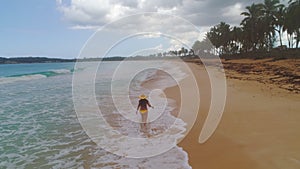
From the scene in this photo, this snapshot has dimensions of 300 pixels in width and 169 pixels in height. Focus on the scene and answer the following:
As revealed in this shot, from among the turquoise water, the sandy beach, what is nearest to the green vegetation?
the sandy beach

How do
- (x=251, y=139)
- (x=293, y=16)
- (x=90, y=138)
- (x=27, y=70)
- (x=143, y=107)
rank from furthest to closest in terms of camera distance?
(x=27, y=70) < (x=293, y=16) < (x=143, y=107) < (x=90, y=138) < (x=251, y=139)

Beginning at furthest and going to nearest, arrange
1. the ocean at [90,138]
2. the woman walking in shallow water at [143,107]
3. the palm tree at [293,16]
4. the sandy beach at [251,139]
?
the palm tree at [293,16], the woman walking in shallow water at [143,107], the ocean at [90,138], the sandy beach at [251,139]

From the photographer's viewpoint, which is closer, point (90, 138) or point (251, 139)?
point (251, 139)

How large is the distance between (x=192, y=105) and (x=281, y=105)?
3.74 metres

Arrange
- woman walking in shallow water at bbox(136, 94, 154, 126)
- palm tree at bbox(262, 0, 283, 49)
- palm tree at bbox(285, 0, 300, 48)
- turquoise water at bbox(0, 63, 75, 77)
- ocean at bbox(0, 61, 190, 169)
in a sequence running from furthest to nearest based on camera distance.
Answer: turquoise water at bbox(0, 63, 75, 77), palm tree at bbox(262, 0, 283, 49), palm tree at bbox(285, 0, 300, 48), woman walking in shallow water at bbox(136, 94, 154, 126), ocean at bbox(0, 61, 190, 169)

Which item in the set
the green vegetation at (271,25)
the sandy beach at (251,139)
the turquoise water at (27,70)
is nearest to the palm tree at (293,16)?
the green vegetation at (271,25)

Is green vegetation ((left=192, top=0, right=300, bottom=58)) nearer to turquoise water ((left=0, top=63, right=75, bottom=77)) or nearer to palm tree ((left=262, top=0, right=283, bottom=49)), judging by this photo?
palm tree ((left=262, top=0, right=283, bottom=49))

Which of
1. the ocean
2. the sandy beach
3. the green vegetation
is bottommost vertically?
the ocean

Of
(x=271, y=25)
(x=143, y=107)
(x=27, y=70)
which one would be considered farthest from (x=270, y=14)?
(x=27, y=70)

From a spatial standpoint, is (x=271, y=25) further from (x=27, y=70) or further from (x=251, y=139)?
(x=27, y=70)

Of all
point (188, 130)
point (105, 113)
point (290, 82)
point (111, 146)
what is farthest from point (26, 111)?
point (290, 82)

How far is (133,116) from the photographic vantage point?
11531 millimetres

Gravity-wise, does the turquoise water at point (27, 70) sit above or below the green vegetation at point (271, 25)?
below

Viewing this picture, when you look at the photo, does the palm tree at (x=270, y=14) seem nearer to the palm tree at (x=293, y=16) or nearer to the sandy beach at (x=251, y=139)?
the palm tree at (x=293, y=16)
